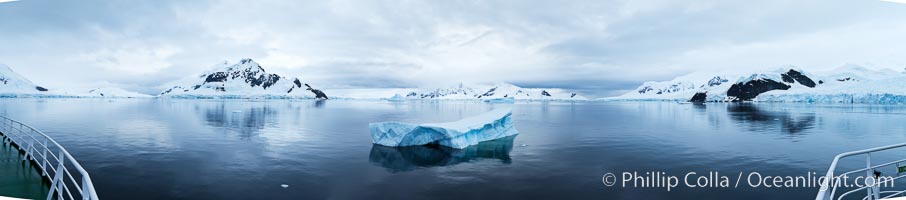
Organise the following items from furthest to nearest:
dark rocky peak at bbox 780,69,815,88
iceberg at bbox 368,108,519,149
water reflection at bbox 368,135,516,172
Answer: dark rocky peak at bbox 780,69,815,88 < iceberg at bbox 368,108,519,149 < water reflection at bbox 368,135,516,172

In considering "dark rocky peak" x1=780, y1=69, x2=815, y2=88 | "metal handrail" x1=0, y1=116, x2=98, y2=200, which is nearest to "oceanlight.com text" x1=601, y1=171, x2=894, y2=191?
"metal handrail" x1=0, y1=116, x2=98, y2=200

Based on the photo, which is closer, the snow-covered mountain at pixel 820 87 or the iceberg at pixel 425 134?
the iceberg at pixel 425 134

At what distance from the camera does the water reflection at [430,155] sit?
1338cm

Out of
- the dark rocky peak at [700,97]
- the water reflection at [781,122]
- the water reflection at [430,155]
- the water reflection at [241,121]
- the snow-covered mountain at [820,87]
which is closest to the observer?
the water reflection at [430,155]

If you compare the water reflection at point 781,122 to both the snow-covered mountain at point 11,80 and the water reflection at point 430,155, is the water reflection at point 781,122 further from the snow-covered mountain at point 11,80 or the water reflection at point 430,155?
the snow-covered mountain at point 11,80

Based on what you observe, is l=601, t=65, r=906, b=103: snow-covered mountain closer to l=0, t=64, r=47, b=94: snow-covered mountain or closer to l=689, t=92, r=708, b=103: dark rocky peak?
l=689, t=92, r=708, b=103: dark rocky peak

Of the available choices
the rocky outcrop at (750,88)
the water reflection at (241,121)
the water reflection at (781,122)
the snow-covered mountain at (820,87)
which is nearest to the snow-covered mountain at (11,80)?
the water reflection at (241,121)

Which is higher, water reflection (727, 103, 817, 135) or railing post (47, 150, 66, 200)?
railing post (47, 150, 66, 200)

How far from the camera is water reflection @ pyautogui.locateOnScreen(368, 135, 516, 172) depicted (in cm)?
1338

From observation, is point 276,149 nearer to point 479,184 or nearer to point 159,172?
point 159,172

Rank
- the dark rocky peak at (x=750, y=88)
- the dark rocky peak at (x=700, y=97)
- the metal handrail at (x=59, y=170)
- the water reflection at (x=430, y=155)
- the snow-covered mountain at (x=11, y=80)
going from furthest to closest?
the dark rocky peak at (x=700, y=97), the dark rocky peak at (x=750, y=88), the snow-covered mountain at (x=11, y=80), the water reflection at (x=430, y=155), the metal handrail at (x=59, y=170)

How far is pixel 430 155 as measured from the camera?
1523 cm

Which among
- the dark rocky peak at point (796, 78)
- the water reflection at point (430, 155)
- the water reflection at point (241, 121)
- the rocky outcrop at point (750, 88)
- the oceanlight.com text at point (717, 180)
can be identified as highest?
the dark rocky peak at point (796, 78)

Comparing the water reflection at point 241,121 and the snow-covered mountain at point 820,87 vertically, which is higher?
the snow-covered mountain at point 820,87
